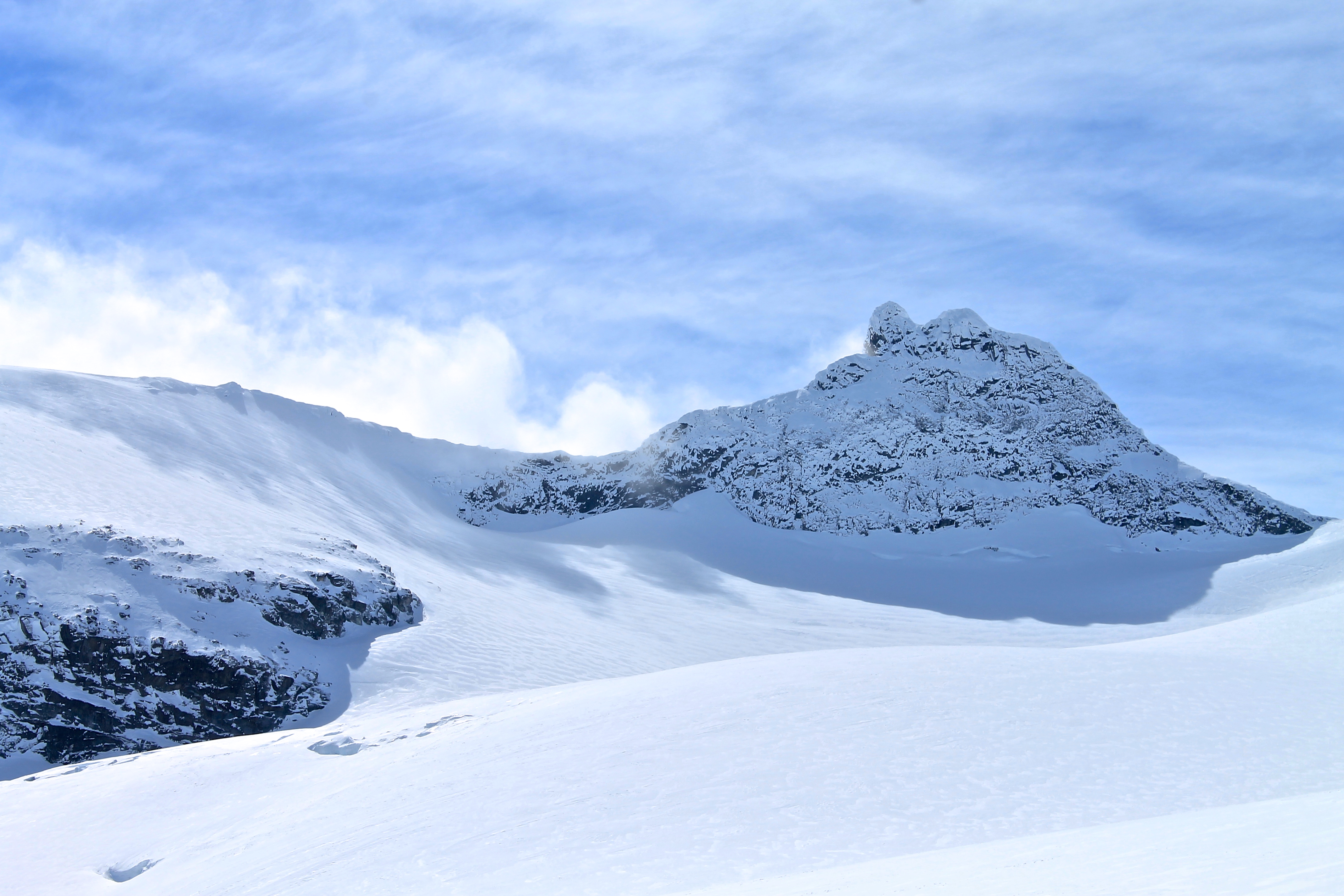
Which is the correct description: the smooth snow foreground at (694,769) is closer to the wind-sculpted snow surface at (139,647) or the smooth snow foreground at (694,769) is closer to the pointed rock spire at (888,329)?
the wind-sculpted snow surface at (139,647)

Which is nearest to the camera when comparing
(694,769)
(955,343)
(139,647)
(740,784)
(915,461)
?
(740,784)

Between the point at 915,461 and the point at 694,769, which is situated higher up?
the point at 915,461

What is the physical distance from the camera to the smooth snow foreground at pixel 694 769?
758 centimetres

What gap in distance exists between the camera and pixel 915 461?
53156 mm

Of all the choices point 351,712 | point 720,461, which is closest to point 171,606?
point 351,712

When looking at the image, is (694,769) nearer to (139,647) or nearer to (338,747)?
(338,747)

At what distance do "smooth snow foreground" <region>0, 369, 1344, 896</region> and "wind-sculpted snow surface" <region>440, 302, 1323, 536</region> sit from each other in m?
23.4

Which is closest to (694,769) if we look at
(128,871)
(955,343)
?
(128,871)

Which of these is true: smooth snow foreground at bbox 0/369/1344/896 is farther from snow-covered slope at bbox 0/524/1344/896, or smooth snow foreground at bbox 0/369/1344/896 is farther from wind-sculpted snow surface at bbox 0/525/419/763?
wind-sculpted snow surface at bbox 0/525/419/763

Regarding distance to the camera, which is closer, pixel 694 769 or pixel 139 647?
pixel 694 769

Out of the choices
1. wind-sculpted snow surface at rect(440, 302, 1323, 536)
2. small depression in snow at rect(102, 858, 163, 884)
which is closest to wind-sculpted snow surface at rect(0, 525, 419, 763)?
small depression in snow at rect(102, 858, 163, 884)

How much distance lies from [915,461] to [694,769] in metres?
45.7

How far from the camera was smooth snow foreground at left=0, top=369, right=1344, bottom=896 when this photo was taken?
7.58 meters

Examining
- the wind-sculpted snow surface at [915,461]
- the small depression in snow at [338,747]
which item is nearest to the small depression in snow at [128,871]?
the small depression in snow at [338,747]
